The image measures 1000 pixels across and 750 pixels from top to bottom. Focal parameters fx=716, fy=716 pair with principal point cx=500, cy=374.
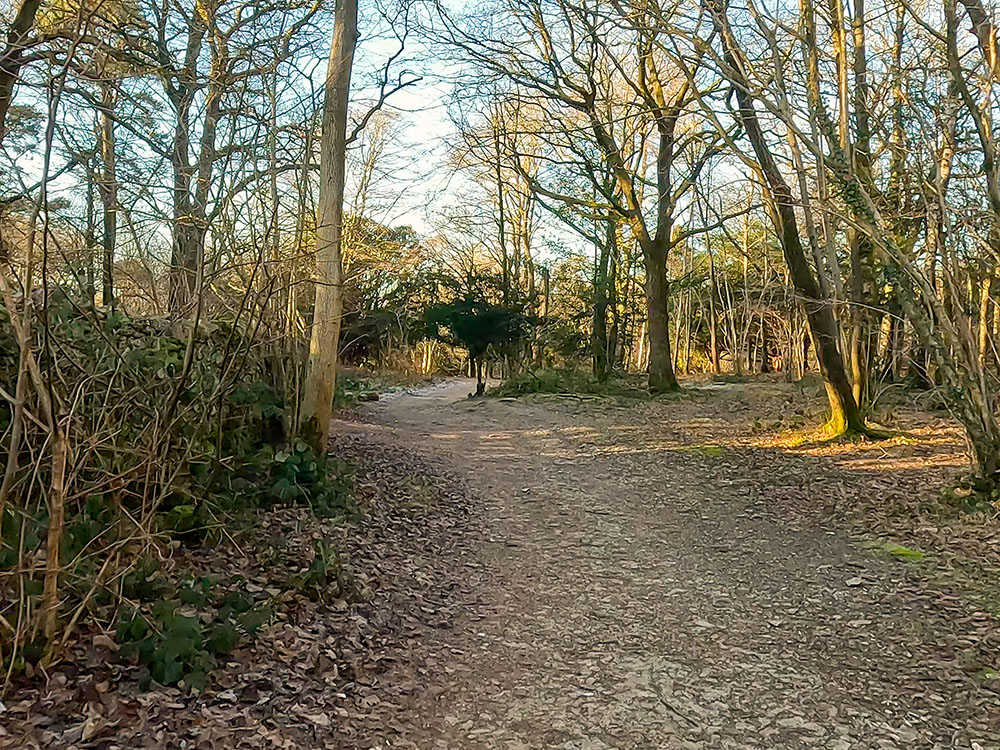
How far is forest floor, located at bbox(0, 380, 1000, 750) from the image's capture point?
3.14m

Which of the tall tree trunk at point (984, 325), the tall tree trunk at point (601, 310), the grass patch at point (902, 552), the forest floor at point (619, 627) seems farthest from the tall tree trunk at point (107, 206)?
the tall tree trunk at point (601, 310)

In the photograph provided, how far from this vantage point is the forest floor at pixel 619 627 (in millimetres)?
3137

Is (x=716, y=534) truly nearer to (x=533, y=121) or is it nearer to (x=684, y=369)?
(x=533, y=121)

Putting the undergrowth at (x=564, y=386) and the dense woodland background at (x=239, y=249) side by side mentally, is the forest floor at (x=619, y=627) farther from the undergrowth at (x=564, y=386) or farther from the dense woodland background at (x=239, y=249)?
the undergrowth at (x=564, y=386)

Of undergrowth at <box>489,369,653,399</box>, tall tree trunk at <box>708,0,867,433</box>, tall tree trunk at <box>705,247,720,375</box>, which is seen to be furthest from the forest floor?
tall tree trunk at <box>705,247,720,375</box>

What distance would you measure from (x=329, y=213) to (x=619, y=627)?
4.60m

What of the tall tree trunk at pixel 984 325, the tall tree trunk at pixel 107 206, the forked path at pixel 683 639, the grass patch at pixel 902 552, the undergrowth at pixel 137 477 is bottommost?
the forked path at pixel 683 639

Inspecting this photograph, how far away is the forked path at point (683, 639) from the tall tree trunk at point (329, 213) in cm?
188

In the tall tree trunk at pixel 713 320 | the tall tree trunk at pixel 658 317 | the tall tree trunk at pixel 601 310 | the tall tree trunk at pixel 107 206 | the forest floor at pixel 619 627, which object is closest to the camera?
the forest floor at pixel 619 627

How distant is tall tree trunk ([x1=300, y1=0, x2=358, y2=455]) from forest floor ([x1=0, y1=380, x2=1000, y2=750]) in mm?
938

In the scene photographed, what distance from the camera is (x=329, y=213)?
6.83 m

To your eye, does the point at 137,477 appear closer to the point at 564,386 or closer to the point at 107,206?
the point at 107,206

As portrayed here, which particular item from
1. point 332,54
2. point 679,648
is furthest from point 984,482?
point 332,54

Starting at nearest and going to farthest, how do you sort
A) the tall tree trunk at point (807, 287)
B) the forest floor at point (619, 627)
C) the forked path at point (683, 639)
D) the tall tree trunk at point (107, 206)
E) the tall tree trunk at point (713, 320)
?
the forest floor at point (619, 627)
the forked path at point (683, 639)
the tall tree trunk at point (107, 206)
the tall tree trunk at point (807, 287)
the tall tree trunk at point (713, 320)
